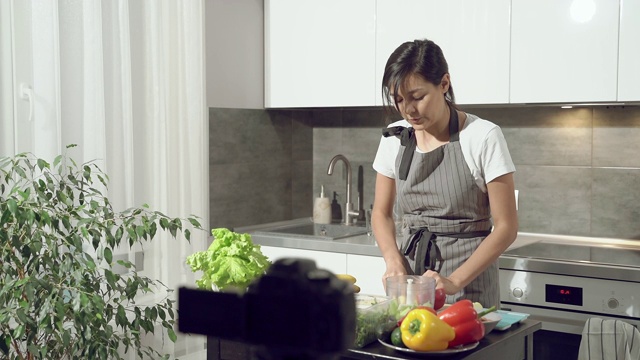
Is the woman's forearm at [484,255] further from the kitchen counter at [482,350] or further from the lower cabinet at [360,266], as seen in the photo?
the lower cabinet at [360,266]

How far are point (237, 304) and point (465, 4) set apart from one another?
3.10m

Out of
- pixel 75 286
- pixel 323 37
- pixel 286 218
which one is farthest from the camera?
pixel 286 218

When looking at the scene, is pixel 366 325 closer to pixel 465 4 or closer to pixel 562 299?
pixel 562 299

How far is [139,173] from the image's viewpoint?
10.4 feet

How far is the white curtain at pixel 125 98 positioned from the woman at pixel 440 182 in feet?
2.65

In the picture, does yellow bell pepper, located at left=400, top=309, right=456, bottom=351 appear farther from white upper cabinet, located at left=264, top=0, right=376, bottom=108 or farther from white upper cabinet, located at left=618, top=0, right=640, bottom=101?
white upper cabinet, located at left=264, top=0, right=376, bottom=108

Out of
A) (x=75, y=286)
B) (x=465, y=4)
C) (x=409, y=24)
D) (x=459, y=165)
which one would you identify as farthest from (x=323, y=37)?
(x=75, y=286)

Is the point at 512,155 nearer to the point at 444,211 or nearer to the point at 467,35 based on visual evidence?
the point at 467,35

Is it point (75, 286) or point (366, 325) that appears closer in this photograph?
point (366, 325)

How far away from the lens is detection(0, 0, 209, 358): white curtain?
2695 millimetres

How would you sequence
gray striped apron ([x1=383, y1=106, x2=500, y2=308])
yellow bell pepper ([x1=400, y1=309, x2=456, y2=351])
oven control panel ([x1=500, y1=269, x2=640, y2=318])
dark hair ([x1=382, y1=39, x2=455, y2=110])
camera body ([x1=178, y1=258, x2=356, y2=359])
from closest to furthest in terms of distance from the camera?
camera body ([x1=178, y1=258, x2=356, y2=359]), yellow bell pepper ([x1=400, y1=309, x2=456, y2=351]), dark hair ([x1=382, y1=39, x2=455, y2=110]), gray striped apron ([x1=383, y1=106, x2=500, y2=308]), oven control panel ([x1=500, y1=269, x2=640, y2=318])

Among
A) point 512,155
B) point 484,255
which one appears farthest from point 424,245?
point 512,155

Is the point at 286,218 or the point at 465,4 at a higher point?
the point at 465,4

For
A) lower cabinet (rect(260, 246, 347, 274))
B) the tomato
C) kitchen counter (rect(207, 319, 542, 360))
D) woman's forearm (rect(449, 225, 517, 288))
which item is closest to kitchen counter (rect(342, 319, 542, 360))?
kitchen counter (rect(207, 319, 542, 360))
